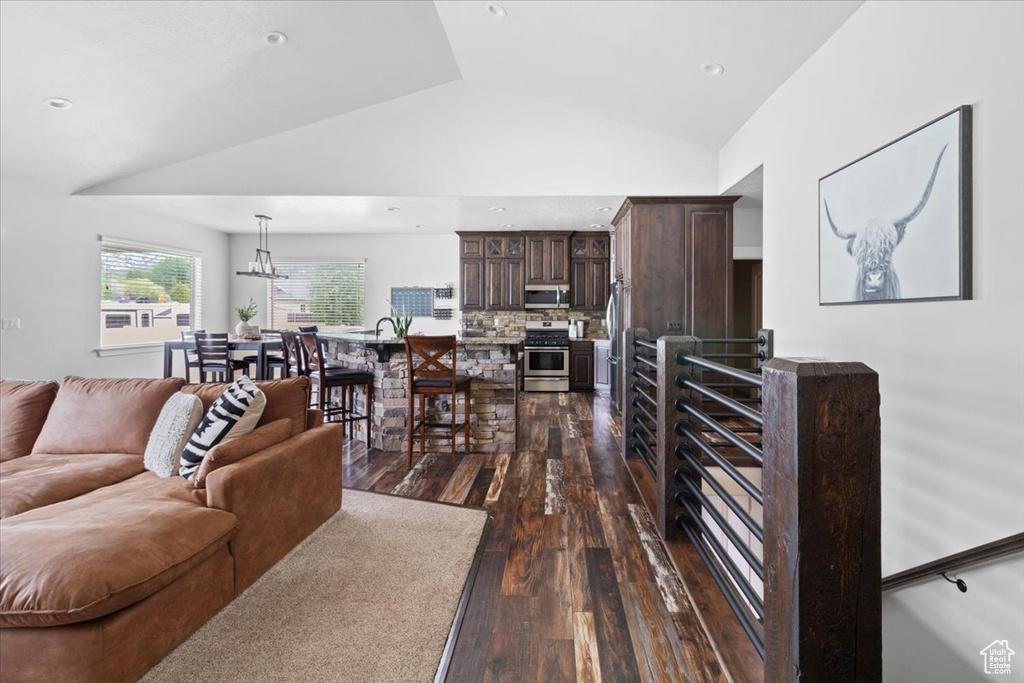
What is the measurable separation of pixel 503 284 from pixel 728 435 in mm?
5896

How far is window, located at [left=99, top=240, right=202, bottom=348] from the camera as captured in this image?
18.2 feet

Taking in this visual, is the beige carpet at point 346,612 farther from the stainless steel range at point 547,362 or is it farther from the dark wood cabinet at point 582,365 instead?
the dark wood cabinet at point 582,365

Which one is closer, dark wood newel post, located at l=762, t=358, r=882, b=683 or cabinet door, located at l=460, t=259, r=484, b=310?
dark wood newel post, located at l=762, t=358, r=882, b=683

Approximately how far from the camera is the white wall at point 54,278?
4.40 meters

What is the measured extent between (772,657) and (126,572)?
1.70 m

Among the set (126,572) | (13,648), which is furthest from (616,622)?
(13,648)

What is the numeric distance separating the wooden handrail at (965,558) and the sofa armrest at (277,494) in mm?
2385

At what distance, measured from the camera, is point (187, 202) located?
5340 millimetres

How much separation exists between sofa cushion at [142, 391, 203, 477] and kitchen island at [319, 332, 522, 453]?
1.72m

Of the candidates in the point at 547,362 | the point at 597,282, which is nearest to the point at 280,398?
the point at 547,362

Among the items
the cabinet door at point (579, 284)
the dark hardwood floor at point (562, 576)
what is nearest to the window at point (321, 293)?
the cabinet door at point (579, 284)

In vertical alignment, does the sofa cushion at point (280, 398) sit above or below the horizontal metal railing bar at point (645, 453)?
above

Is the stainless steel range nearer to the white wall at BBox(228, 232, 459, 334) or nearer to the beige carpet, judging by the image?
the white wall at BBox(228, 232, 459, 334)

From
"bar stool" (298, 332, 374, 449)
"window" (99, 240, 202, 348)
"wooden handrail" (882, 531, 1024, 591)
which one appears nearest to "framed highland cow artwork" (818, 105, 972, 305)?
"wooden handrail" (882, 531, 1024, 591)
